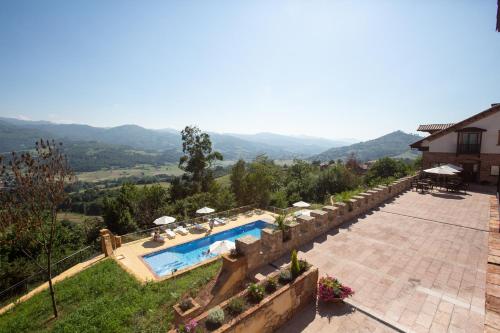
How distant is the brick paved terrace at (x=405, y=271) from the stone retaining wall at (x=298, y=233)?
0.33m

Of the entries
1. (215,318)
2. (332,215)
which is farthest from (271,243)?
(332,215)

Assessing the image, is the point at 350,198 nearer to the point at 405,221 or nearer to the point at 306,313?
the point at 405,221

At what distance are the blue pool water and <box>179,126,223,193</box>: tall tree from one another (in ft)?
60.5

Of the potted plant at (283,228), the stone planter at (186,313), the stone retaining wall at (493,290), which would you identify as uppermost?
the stone retaining wall at (493,290)

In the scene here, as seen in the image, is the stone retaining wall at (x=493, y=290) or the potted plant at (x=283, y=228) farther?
the potted plant at (x=283, y=228)

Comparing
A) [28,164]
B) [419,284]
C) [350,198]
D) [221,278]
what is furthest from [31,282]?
[419,284]

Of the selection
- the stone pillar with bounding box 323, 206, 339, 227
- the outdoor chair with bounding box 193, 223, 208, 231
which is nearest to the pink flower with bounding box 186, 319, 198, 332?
the stone pillar with bounding box 323, 206, 339, 227

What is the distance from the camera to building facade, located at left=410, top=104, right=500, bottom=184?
2120 cm

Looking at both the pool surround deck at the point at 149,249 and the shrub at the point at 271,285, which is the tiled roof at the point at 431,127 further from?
the shrub at the point at 271,285

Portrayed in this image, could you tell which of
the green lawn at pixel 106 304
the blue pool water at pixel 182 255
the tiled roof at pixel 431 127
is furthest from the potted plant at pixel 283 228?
the tiled roof at pixel 431 127

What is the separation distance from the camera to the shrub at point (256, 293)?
5.06m

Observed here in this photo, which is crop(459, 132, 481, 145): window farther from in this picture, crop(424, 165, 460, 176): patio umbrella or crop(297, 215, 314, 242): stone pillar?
crop(297, 215, 314, 242): stone pillar

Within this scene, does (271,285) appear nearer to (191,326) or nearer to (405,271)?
(191,326)

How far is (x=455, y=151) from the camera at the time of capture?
23125mm
